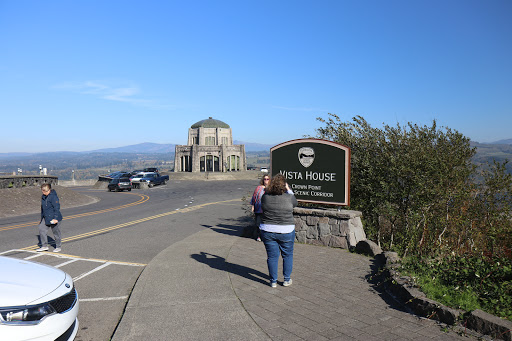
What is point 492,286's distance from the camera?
18.0 ft

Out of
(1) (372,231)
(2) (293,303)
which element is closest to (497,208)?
(1) (372,231)

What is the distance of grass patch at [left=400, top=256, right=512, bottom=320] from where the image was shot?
16.6 ft

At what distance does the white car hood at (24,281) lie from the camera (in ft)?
12.8

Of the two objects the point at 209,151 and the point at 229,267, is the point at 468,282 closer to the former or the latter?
the point at 229,267

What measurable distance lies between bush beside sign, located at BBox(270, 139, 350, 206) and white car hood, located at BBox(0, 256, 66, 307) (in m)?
6.49

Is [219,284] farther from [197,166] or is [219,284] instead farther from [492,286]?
[197,166]

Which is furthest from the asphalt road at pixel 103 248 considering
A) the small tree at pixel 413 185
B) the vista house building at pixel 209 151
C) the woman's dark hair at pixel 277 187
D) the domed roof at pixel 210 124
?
the domed roof at pixel 210 124

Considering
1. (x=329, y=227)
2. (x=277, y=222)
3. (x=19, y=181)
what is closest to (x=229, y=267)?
(x=277, y=222)

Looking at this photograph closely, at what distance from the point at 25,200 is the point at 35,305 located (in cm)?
1967

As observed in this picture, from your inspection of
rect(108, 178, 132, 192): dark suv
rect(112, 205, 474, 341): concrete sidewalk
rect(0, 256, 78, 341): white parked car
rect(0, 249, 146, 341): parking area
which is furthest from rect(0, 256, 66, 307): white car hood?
rect(108, 178, 132, 192): dark suv

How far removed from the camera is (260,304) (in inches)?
217

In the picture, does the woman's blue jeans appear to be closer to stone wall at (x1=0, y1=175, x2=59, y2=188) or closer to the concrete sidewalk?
the concrete sidewalk

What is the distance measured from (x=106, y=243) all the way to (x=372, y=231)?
293 inches

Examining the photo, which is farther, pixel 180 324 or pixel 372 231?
pixel 372 231
